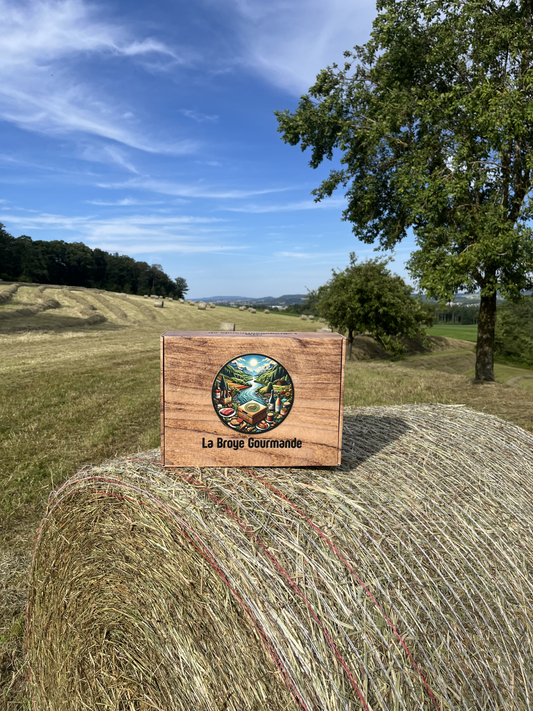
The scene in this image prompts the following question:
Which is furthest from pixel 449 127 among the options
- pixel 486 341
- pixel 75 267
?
A: pixel 75 267

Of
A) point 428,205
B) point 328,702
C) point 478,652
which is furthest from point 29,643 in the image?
point 428,205

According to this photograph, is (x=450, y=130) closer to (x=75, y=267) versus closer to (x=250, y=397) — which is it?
(x=250, y=397)

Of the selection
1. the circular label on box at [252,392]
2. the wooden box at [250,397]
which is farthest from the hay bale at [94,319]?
the circular label on box at [252,392]

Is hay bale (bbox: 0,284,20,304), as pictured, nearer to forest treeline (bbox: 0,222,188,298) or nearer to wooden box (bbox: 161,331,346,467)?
forest treeline (bbox: 0,222,188,298)

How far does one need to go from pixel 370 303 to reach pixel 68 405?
16.6m

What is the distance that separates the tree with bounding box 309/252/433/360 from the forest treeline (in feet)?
196

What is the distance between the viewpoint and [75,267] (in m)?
83.2

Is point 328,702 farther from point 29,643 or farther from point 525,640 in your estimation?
point 29,643

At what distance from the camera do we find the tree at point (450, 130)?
41.8ft

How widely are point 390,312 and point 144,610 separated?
22.1m

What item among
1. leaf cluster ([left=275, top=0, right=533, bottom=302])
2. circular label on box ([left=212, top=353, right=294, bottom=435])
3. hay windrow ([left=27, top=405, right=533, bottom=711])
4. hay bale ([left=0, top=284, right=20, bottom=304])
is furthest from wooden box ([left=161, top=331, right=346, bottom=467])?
hay bale ([left=0, top=284, right=20, bottom=304])

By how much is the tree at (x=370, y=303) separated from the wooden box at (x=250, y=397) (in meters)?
21.1

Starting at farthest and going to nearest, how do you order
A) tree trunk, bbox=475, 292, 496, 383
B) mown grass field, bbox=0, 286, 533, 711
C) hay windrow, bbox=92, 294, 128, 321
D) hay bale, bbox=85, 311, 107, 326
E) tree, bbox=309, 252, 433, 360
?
hay windrow, bbox=92, 294, 128, 321
hay bale, bbox=85, 311, 107, 326
tree, bbox=309, 252, 433, 360
tree trunk, bbox=475, 292, 496, 383
mown grass field, bbox=0, 286, 533, 711

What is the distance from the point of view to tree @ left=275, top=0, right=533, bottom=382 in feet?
41.8
